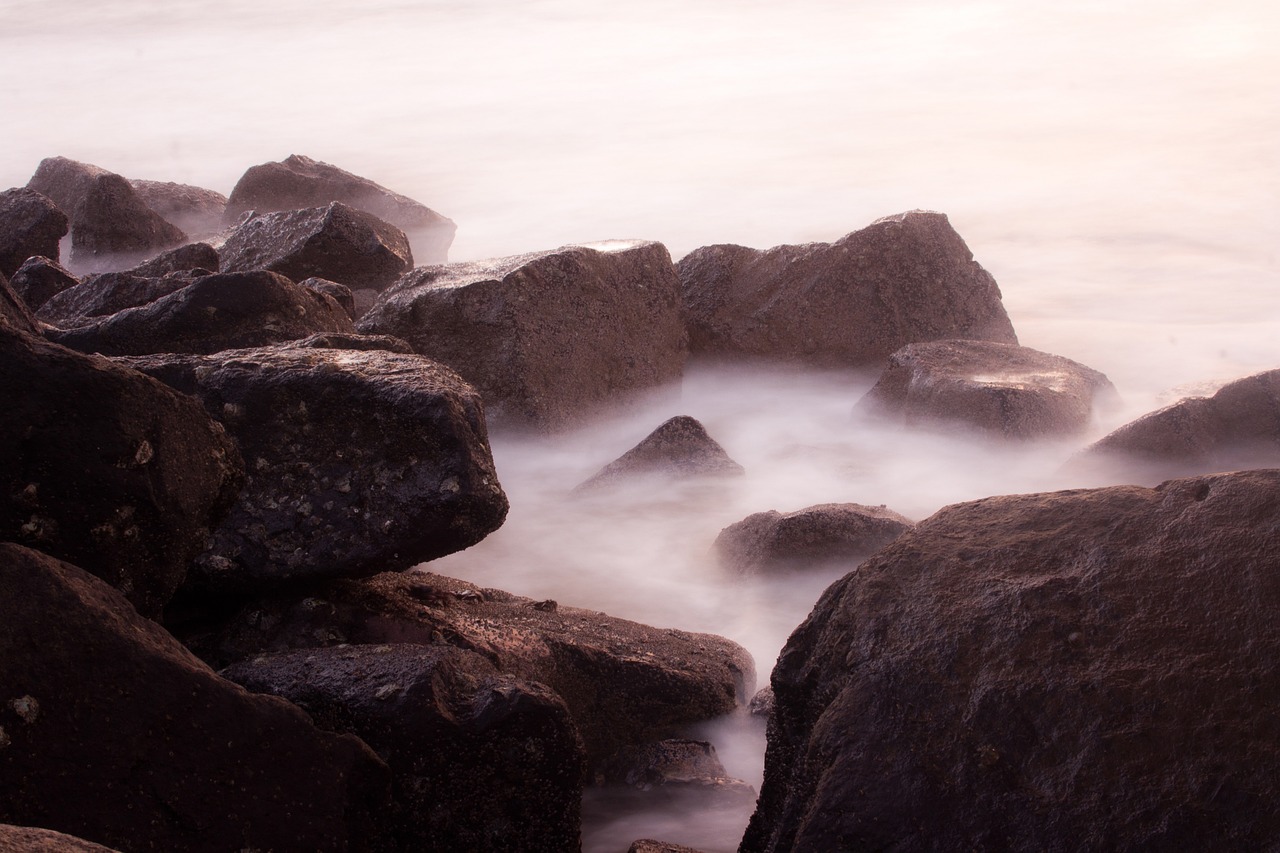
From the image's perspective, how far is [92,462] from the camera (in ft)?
7.56

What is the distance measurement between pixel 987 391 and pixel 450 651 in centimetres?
309

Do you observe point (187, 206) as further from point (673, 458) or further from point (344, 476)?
point (344, 476)

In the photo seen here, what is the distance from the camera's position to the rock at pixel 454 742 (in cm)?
234

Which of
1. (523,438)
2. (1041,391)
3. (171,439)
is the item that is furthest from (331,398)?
(1041,391)

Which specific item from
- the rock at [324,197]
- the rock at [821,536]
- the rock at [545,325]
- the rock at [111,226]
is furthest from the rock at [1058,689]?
the rock at [111,226]

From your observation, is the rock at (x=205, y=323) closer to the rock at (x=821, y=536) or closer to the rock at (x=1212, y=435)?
the rock at (x=821, y=536)

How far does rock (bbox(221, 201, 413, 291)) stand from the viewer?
241 inches

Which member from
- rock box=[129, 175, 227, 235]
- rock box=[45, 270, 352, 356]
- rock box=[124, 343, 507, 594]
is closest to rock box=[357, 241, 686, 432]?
rock box=[45, 270, 352, 356]

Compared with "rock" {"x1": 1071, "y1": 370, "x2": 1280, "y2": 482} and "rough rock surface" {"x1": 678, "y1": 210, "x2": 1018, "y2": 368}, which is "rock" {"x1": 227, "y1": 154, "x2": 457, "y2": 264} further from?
"rock" {"x1": 1071, "y1": 370, "x2": 1280, "y2": 482}

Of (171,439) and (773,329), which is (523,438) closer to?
(773,329)

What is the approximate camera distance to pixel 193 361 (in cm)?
319

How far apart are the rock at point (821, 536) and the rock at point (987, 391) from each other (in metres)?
1.18

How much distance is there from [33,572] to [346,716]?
0.60 metres

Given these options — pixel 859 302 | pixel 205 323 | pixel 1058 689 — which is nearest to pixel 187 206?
pixel 859 302
